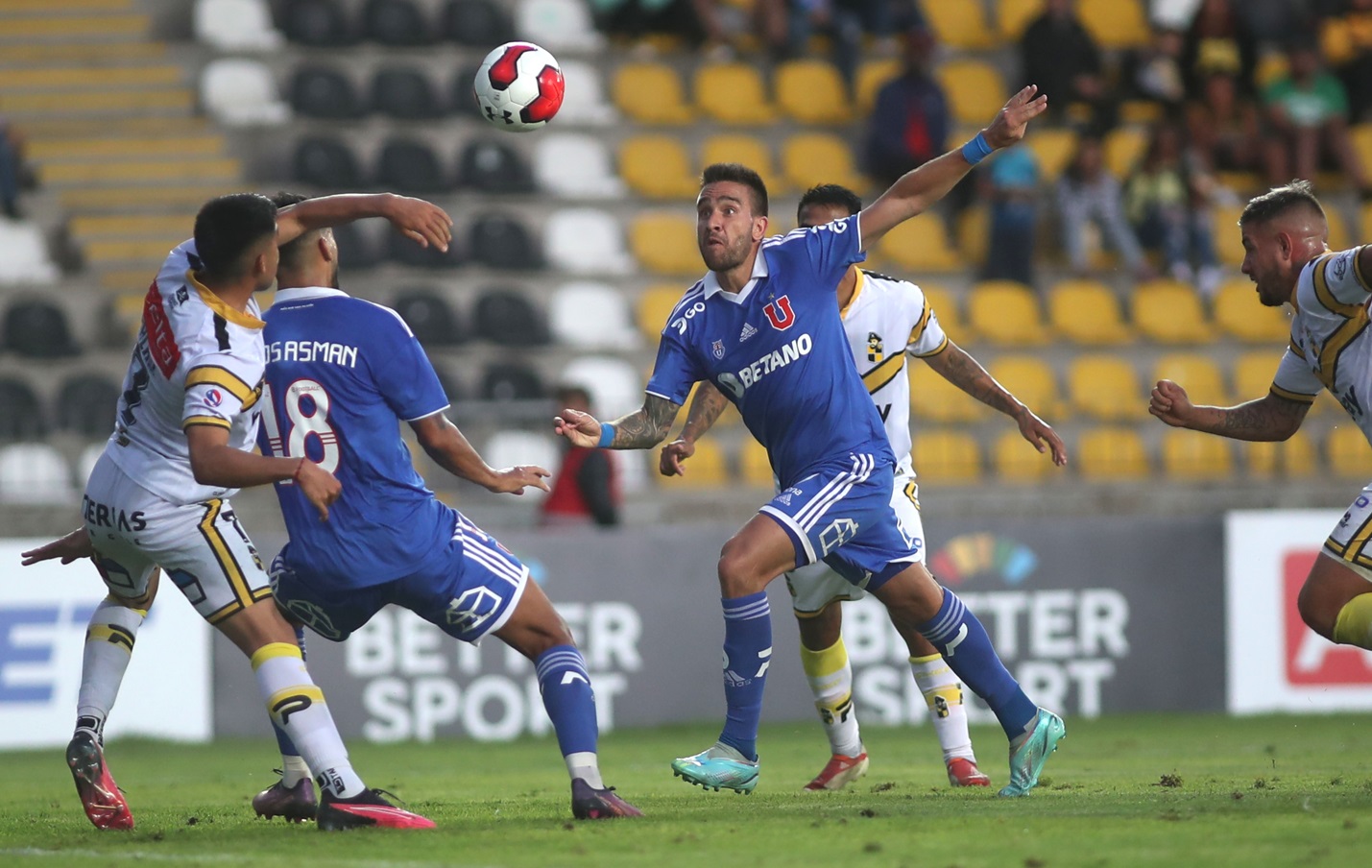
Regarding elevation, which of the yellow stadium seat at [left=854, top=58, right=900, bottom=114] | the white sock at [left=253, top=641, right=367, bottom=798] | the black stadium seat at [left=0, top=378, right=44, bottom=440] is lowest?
the white sock at [left=253, top=641, right=367, bottom=798]

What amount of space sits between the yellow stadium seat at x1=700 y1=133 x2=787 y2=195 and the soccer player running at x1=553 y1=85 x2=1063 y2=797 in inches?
440

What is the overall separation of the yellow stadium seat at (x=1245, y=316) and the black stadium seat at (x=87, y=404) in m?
10.7

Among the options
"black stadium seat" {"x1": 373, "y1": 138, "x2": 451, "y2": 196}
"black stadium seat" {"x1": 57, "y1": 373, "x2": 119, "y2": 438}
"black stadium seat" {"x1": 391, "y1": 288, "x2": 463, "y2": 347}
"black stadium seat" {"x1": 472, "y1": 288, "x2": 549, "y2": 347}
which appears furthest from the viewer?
"black stadium seat" {"x1": 373, "y1": 138, "x2": 451, "y2": 196}

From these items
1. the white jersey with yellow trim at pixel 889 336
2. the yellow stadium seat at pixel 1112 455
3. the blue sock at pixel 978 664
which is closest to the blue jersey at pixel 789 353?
the blue sock at pixel 978 664

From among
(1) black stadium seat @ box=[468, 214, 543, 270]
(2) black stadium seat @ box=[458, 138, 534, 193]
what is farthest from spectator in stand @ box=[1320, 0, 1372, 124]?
(1) black stadium seat @ box=[468, 214, 543, 270]

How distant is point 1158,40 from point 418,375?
15712 millimetres

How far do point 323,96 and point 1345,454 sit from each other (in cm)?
1061

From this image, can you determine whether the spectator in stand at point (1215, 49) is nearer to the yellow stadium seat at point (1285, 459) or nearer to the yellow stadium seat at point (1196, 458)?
the yellow stadium seat at point (1285, 459)

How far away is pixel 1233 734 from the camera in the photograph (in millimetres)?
12219

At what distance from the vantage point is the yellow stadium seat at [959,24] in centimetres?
2088

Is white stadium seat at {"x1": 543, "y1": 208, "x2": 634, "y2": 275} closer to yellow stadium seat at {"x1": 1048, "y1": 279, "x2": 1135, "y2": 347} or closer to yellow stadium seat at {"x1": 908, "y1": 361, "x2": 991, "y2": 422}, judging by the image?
yellow stadium seat at {"x1": 908, "y1": 361, "x2": 991, "y2": 422}

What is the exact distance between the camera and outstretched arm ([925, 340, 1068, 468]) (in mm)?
8188

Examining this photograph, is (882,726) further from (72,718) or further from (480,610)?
(480,610)

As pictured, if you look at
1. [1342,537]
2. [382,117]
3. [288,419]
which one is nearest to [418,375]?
[288,419]
